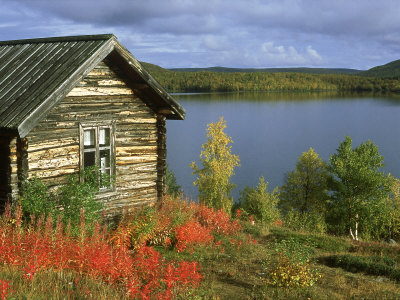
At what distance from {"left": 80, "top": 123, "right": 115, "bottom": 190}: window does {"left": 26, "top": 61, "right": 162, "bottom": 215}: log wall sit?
0.17m

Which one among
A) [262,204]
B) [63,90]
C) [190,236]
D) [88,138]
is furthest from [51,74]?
[262,204]

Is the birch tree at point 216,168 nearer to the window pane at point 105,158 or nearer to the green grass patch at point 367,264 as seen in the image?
the green grass patch at point 367,264

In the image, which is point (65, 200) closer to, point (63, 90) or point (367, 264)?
point (63, 90)

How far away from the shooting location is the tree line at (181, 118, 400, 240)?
4834 centimetres

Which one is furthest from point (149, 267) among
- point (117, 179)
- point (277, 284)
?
point (117, 179)

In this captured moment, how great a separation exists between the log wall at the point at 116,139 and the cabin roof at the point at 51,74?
55cm

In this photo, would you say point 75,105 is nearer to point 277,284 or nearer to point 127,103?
point 127,103

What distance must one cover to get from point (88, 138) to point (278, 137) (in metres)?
104

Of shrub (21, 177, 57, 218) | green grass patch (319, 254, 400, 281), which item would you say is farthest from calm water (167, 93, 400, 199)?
shrub (21, 177, 57, 218)

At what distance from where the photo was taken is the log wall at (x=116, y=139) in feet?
37.0

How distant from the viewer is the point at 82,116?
12.0 meters

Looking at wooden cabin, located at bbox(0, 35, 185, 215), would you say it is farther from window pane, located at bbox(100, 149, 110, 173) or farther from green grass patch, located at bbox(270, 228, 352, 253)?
green grass patch, located at bbox(270, 228, 352, 253)

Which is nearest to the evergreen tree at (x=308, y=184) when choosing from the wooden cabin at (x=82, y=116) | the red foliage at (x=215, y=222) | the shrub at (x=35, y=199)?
the red foliage at (x=215, y=222)

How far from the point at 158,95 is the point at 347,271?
7.60 m
